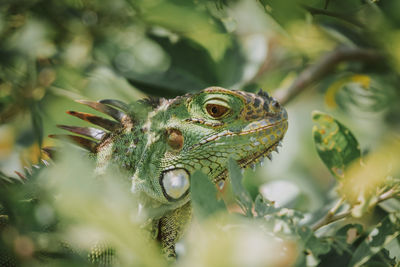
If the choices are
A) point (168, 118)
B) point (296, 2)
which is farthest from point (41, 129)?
point (296, 2)

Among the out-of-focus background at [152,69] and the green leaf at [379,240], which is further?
the out-of-focus background at [152,69]

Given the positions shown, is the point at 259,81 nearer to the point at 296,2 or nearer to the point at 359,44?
the point at 359,44

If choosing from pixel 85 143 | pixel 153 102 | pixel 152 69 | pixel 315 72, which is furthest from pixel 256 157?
pixel 315 72

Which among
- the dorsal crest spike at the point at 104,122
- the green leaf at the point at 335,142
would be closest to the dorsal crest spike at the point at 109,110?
the dorsal crest spike at the point at 104,122

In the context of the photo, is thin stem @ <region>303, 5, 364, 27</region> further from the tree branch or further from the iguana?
the tree branch

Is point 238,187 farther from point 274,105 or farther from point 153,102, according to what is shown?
point 153,102

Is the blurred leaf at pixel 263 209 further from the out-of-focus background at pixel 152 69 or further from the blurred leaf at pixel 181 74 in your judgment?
the blurred leaf at pixel 181 74

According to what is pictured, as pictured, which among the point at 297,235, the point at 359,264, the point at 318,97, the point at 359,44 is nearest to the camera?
the point at 297,235
